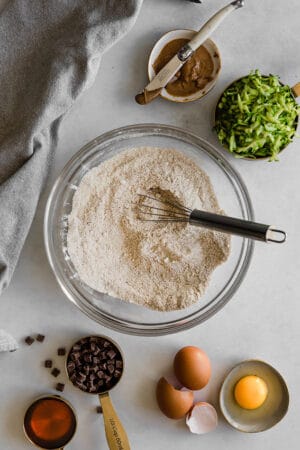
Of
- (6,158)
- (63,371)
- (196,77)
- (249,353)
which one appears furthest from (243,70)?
(63,371)

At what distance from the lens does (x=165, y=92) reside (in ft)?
5.97

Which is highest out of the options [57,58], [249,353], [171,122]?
[57,58]

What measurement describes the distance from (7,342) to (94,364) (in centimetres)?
28

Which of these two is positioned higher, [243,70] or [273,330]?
[243,70]

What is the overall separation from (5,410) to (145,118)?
41.4 inches

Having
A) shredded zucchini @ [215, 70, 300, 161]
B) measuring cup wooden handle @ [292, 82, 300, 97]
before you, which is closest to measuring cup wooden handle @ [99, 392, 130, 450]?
shredded zucchini @ [215, 70, 300, 161]

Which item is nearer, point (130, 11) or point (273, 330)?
point (130, 11)

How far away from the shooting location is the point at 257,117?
171 centimetres

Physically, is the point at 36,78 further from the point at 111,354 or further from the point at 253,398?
the point at 253,398

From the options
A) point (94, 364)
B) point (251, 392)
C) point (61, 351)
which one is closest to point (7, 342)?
point (61, 351)

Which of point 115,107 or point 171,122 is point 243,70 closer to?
point 171,122

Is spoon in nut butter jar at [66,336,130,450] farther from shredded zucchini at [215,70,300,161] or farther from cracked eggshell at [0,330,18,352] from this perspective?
shredded zucchini at [215,70,300,161]

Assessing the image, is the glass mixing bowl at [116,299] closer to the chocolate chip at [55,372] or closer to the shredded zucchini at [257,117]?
the shredded zucchini at [257,117]

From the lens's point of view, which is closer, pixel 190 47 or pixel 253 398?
pixel 190 47
